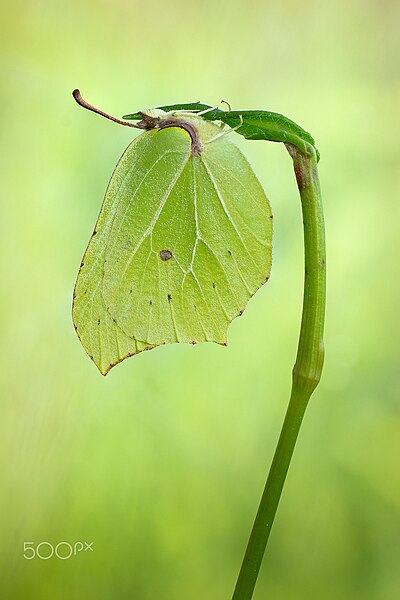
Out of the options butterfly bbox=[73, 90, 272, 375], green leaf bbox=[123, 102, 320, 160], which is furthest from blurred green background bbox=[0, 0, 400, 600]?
green leaf bbox=[123, 102, 320, 160]

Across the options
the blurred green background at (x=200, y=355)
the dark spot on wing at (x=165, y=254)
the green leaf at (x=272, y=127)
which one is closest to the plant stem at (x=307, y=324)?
the green leaf at (x=272, y=127)

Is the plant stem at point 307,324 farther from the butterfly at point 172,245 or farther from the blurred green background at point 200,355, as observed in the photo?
the blurred green background at point 200,355

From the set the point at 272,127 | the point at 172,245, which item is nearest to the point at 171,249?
the point at 172,245

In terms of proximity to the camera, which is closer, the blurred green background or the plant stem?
the plant stem

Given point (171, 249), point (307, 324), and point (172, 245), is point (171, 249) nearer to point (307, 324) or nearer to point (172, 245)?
point (172, 245)

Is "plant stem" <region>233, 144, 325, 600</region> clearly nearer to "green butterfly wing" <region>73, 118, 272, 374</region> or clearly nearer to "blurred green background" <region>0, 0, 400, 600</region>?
"green butterfly wing" <region>73, 118, 272, 374</region>

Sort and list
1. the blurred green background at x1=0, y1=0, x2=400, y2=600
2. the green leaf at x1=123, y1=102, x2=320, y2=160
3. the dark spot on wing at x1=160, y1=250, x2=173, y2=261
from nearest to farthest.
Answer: the green leaf at x1=123, y1=102, x2=320, y2=160 → the dark spot on wing at x1=160, y1=250, x2=173, y2=261 → the blurred green background at x1=0, y1=0, x2=400, y2=600

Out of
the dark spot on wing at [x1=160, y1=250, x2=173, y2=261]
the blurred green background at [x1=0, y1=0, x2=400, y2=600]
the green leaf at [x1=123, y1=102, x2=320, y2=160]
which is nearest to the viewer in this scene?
the green leaf at [x1=123, y1=102, x2=320, y2=160]
